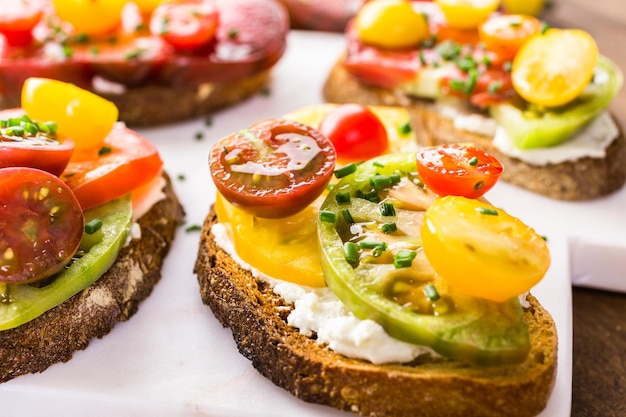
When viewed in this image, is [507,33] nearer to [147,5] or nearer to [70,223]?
[147,5]

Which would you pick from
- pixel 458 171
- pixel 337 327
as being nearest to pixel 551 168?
pixel 458 171

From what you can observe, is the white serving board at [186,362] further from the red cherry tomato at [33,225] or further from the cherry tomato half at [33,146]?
the cherry tomato half at [33,146]

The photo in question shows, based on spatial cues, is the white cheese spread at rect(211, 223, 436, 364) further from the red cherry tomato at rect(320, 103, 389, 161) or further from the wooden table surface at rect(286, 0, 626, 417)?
the wooden table surface at rect(286, 0, 626, 417)

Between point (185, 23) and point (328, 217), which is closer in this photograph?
point (328, 217)

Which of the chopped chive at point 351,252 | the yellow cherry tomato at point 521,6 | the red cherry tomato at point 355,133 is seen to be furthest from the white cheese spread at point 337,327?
the yellow cherry tomato at point 521,6

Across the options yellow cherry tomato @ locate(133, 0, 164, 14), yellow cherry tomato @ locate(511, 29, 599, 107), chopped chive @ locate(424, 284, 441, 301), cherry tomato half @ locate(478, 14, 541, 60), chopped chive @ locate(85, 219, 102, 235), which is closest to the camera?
chopped chive @ locate(424, 284, 441, 301)

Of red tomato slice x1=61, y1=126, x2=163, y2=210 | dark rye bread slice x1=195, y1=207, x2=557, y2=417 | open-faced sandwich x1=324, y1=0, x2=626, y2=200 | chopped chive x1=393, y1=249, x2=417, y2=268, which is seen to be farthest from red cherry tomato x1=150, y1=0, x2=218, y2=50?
chopped chive x1=393, y1=249, x2=417, y2=268
